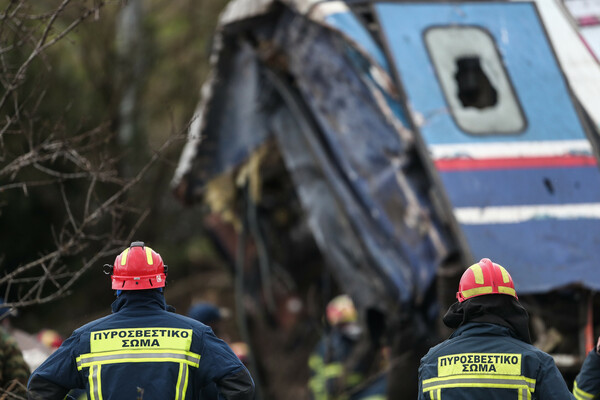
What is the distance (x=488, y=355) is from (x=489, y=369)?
6cm

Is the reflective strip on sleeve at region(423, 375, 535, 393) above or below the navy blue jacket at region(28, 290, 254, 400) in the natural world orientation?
below

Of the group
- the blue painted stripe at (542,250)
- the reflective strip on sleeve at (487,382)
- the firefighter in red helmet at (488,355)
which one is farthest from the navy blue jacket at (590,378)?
the blue painted stripe at (542,250)

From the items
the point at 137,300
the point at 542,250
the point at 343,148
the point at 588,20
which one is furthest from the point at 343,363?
the point at 137,300

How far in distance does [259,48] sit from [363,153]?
1.74 m

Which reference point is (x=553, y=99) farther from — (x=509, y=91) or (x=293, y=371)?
(x=293, y=371)

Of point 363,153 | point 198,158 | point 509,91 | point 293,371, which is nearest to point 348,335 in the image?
point 293,371

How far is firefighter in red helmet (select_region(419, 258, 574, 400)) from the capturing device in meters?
4.48

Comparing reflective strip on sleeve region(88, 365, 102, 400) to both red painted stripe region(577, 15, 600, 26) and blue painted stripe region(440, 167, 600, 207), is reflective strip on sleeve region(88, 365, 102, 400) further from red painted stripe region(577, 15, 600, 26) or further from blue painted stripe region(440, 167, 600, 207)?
red painted stripe region(577, 15, 600, 26)

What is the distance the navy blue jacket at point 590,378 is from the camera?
549cm

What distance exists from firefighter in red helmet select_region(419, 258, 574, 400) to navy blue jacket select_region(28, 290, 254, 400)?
36.2 inches

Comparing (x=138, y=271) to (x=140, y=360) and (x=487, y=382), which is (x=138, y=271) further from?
(x=487, y=382)

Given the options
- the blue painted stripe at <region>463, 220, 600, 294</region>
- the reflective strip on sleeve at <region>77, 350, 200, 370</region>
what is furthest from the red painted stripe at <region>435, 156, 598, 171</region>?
the reflective strip on sleeve at <region>77, 350, 200, 370</region>

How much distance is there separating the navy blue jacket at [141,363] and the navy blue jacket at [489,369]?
0.90m

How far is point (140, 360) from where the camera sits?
185 inches
